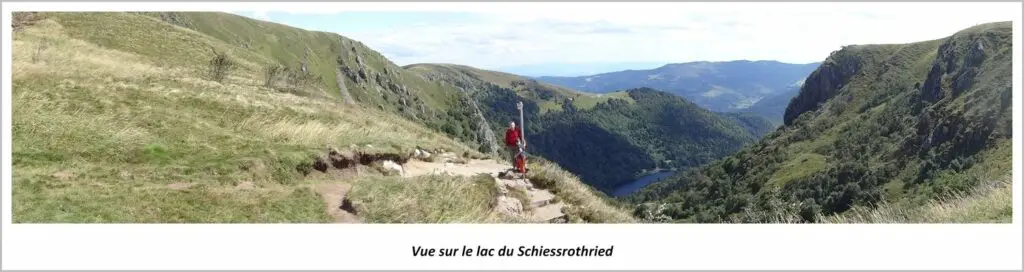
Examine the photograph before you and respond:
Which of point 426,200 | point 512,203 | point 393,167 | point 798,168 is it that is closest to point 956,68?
point 798,168

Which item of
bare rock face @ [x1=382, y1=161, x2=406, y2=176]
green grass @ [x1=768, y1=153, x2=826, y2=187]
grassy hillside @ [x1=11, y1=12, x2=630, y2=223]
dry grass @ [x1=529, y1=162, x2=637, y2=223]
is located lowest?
green grass @ [x1=768, y1=153, x2=826, y2=187]

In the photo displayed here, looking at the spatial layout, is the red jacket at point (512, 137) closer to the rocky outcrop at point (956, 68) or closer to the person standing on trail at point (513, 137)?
the person standing on trail at point (513, 137)

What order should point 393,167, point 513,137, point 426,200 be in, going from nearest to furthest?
point 426,200, point 513,137, point 393,167

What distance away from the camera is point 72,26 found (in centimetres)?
4312

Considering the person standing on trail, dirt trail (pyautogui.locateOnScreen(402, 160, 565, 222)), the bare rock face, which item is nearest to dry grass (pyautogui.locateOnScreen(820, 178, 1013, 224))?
dirt trail (pyautogui.locateOnScreen(402, 160, 565, 222))

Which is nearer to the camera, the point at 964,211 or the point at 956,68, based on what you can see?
the point at 964,211

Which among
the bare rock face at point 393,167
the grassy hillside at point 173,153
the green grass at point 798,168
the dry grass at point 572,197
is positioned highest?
the grassy hillside at point 173,153

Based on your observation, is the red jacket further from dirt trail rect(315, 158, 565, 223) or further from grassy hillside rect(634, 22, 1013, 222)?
grassy hillside rect(634, 22, 1013, 222)

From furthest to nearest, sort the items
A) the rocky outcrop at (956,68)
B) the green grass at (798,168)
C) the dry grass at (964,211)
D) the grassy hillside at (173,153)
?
the green grass at (798,168)
the rocky outcrop at (956,68)
the grassy hillside at (173,153)
the dry grass at (964,211)

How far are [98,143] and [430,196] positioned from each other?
348 inches

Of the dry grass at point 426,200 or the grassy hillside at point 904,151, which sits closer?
the dry grass at point 426,200

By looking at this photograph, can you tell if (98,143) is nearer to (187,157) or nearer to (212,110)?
(187,157)

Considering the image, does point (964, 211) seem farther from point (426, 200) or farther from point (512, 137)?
point (426, 200)

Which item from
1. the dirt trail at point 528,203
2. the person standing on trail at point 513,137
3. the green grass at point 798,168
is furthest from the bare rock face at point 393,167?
the green grass at point 798,168
